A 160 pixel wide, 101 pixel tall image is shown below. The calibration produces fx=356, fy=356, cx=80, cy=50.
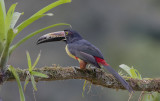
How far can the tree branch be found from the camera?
268cm

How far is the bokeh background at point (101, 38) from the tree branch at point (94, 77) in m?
7.45

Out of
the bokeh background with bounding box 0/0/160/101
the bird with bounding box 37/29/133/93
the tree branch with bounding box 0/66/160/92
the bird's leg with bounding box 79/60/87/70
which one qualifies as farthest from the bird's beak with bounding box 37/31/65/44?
the bokeh background with bounding box 0/0/160/101

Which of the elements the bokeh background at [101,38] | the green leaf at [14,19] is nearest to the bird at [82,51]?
the green leaf at [14,19]

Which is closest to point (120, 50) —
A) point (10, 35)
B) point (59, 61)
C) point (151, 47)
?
point (151, 47)

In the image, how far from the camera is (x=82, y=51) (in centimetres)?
331

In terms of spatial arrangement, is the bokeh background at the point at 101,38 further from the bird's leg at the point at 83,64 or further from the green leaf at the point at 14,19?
the green leaf at the point at 14,19

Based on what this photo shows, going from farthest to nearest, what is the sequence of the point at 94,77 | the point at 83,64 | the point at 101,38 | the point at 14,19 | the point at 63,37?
the point at 101,38, the point at 63,37, the point at 83,64, the point at 94,77, the point at 14,19

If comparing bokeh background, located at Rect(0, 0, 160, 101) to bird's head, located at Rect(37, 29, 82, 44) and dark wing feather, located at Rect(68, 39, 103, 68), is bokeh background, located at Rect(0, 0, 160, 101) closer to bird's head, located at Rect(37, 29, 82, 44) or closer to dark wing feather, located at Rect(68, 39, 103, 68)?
bird's head, located at Rect(37, 29, 82, 44)

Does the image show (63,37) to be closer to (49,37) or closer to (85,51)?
(49,37)

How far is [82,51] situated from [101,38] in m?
9.23

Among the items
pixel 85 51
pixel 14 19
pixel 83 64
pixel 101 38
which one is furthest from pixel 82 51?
pixel 101 38

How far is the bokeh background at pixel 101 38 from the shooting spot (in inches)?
424

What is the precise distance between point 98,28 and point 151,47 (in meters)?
2.04

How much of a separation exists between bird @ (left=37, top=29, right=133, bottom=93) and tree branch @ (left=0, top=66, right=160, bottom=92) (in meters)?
0.07
